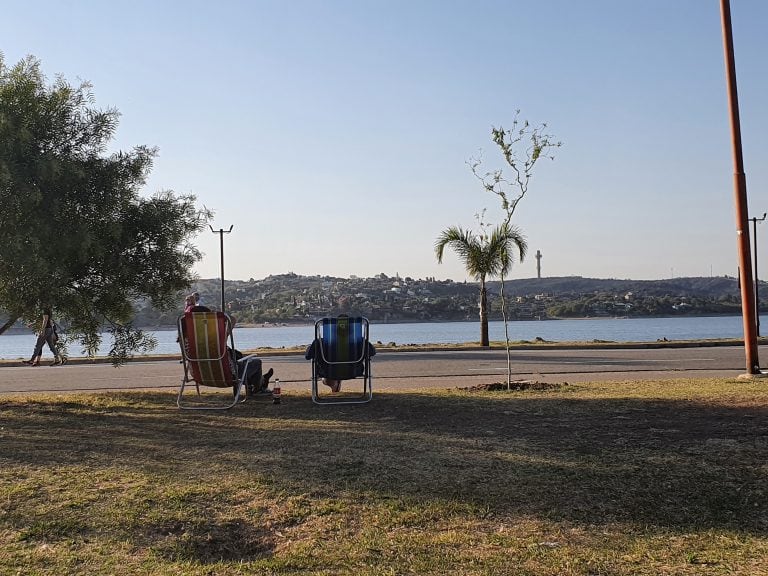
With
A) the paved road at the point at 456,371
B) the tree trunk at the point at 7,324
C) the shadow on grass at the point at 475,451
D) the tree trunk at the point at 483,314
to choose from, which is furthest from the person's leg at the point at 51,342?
the tree trunk at the point at 483,314

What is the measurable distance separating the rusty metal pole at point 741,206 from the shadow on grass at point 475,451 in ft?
14.5

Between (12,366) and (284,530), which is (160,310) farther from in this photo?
(12,366)

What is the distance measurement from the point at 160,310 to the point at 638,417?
6773 mm

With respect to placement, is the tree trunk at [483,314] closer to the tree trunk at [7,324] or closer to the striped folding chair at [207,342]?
the tree trunk at [7,324]

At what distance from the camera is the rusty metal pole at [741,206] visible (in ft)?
37.7

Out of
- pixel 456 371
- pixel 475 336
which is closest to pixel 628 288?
pixel 475 336

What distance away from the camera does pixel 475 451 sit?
5836 mm

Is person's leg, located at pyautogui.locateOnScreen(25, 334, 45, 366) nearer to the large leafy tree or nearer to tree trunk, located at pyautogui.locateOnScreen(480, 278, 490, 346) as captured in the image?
the large leafy tree

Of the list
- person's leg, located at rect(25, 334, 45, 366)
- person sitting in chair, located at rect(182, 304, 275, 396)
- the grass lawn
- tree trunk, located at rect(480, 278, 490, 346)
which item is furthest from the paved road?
tree trunk, located at rect(480, 278, 490, 346)

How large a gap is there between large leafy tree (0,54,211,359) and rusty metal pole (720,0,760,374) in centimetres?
818

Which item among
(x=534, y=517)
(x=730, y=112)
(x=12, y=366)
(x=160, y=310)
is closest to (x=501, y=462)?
(x=534, y=517)

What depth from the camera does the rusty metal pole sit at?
11.5 m

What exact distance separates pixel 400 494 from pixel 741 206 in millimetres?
9191

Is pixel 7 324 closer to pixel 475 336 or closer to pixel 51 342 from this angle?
pixel 51 342
